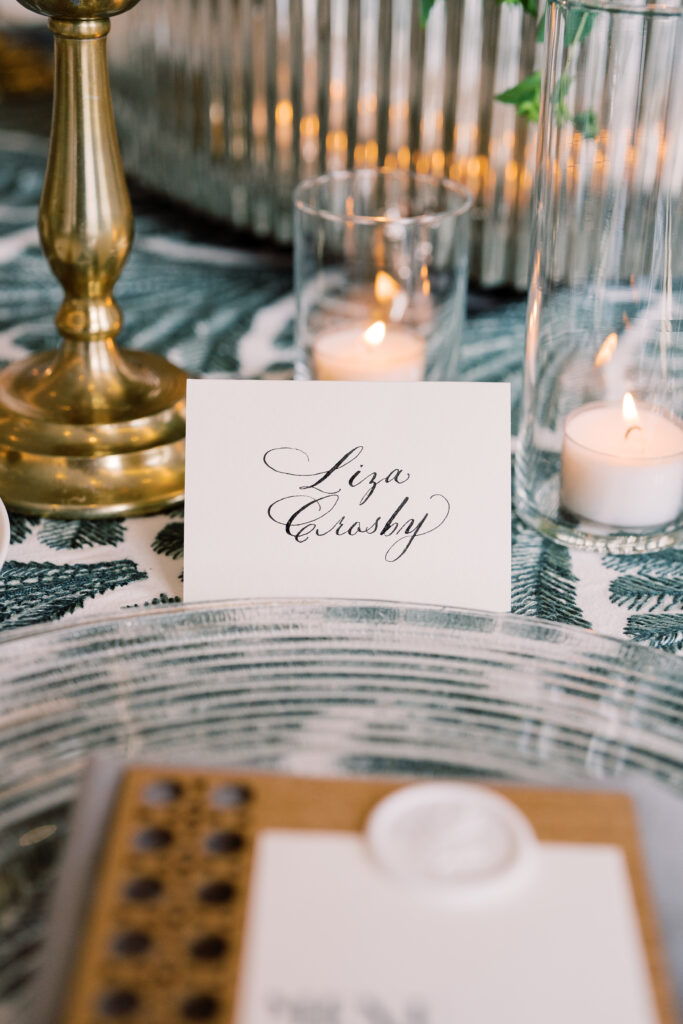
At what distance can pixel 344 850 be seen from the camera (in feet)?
0.88

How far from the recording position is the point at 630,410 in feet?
1.67

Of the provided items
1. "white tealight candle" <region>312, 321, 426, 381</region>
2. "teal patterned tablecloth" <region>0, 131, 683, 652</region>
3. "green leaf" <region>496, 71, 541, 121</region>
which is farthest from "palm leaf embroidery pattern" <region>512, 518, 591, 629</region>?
"green leaf" <region>496, 71, 541, 121</region>

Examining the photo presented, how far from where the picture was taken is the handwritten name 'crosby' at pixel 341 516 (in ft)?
1.47

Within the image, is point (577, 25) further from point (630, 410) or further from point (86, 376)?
point (86, 376)

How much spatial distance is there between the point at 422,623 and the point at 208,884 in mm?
144

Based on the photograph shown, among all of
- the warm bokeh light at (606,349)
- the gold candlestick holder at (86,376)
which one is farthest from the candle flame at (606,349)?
the gold candlestick holder at (86,376)

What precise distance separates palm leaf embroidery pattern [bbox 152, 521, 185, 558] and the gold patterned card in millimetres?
215

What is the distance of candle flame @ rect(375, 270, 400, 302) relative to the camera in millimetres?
619

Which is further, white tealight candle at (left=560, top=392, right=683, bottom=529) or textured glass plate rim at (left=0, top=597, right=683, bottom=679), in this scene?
white tealight candle at (left=560, top=392, right=683, bottom=529)

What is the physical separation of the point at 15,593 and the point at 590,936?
12.0 inches

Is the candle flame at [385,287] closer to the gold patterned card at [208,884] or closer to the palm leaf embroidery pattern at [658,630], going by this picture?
the palm leaf embroidery pattern at [658,630]

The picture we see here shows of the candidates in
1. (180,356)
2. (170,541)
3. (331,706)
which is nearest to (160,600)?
(170,541)

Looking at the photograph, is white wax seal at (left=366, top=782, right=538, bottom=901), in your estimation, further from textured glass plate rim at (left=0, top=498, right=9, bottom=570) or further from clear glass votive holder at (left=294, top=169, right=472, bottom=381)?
clear glass votive holder at (left=294, top=169, right=472, bottom=381)

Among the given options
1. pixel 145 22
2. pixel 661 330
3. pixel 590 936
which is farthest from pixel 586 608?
pixel 145 22
